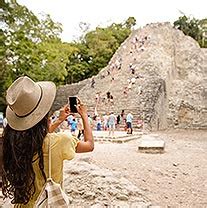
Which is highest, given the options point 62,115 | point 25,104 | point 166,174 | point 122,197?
point 25,104

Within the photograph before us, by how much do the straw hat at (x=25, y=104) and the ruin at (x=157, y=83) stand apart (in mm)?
22809

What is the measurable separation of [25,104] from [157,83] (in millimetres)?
26851

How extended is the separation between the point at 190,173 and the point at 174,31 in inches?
1297

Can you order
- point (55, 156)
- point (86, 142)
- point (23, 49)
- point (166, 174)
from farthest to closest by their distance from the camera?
1. point (23, 49)
2. point (166, 174)
3. point (86, 142)
4. point (55, 156)

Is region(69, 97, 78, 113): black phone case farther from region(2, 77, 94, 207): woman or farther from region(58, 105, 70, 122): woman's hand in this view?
region(2, 77, 94, 207): woman

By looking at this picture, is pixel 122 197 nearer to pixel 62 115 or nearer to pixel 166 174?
pixel 62 115

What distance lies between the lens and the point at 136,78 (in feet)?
101

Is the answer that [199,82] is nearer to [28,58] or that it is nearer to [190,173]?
[28,58]

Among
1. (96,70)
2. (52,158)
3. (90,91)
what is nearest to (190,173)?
(52,158)

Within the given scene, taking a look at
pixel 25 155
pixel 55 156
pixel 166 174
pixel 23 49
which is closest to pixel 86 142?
pixel 55 156

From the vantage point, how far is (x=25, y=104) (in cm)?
234

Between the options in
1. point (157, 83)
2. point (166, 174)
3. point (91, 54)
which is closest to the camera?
point (166, 174)

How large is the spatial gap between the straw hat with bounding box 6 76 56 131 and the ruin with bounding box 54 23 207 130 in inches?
898

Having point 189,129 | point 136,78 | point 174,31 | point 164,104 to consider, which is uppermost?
point 174,31
